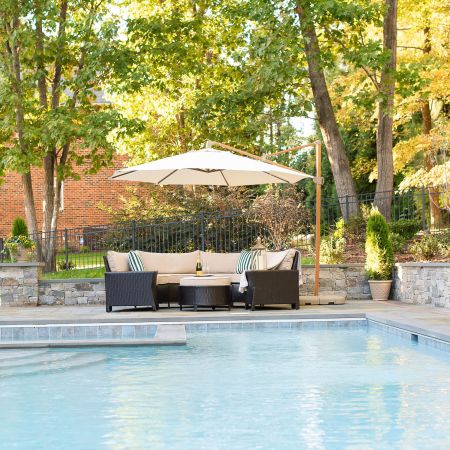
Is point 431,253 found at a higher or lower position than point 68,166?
lower

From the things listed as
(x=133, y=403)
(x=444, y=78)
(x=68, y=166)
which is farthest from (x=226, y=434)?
(x=444, y=78)

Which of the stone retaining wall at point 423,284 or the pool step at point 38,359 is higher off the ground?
the stone retaining wall at point 423,284

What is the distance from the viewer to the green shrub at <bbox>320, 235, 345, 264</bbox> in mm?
15992

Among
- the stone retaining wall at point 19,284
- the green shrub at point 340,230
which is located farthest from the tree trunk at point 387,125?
the stone retaining wall at point 19,284

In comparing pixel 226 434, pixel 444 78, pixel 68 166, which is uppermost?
pixel 444 78

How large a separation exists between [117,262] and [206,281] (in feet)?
5.06

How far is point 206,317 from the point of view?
11.9 metres

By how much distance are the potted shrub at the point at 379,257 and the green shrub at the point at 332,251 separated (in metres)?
0.90

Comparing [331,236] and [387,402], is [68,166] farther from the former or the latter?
[387,402]

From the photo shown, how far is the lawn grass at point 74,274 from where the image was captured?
15867mm

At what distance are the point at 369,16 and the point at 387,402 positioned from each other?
11.0m

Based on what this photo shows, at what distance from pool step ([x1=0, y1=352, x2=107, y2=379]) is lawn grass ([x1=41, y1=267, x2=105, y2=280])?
6.29 m

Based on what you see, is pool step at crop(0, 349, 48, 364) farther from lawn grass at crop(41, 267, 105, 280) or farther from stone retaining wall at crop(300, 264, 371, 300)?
stone retaining wall at crop(300, 264, 371, 300)

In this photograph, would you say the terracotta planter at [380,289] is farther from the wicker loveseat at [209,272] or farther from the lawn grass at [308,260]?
the wicker loveseat at [209,272]
